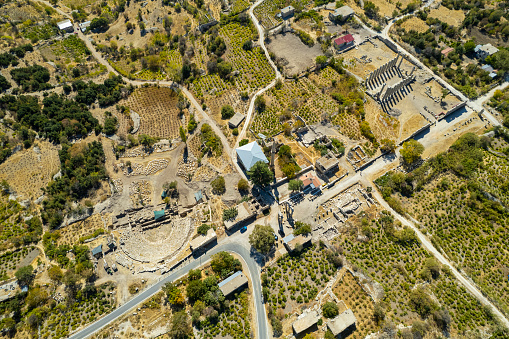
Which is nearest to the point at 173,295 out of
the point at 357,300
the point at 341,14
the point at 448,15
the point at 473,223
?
the point at 357,300

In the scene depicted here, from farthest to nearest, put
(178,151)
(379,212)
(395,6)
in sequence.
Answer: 1. (395,6)
2. (178,151)
3. (379,212)

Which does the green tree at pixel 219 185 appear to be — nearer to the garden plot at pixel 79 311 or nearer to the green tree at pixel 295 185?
the green tree at pixel 295 185

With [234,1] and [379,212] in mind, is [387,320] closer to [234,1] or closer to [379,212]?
[379,212]

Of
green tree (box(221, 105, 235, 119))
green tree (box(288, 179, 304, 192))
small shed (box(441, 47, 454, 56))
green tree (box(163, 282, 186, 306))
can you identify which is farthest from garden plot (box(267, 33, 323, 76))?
green tree (box(163, 282, 186, 306))

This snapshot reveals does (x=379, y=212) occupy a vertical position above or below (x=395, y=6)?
below

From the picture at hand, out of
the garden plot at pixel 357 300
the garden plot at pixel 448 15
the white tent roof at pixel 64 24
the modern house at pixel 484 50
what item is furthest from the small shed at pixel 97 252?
Result: the garden plot at pixel 448 15

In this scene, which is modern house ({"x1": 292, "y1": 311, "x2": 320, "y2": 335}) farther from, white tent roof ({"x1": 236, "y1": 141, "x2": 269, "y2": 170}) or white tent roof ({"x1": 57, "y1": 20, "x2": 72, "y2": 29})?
white tent roof ({"x1": 57, "y1": 20, "x2": 72, "y2": 29})

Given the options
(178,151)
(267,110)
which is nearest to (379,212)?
(267,110)
